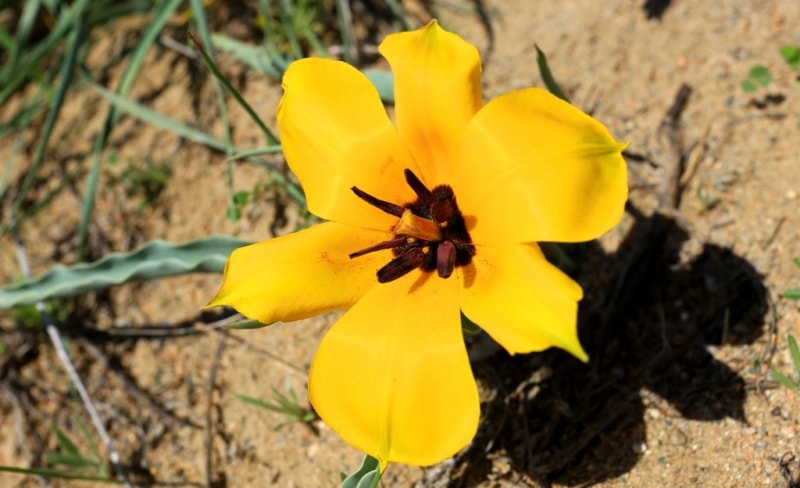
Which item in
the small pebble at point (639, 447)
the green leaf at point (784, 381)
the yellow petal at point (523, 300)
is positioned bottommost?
the small pebble at point (639, 447)

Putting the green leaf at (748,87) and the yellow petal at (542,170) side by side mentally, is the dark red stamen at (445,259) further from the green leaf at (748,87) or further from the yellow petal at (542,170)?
the green leaf at (748,87)

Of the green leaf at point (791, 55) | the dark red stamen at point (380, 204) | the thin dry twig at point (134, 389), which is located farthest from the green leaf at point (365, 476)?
the green leaf at point (791, 55)

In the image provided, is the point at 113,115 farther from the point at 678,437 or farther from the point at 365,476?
the point at 678,437

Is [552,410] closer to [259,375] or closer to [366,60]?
[259,375]

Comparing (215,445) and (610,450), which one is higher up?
(610,450)

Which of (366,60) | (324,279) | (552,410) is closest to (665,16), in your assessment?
(366,60)
